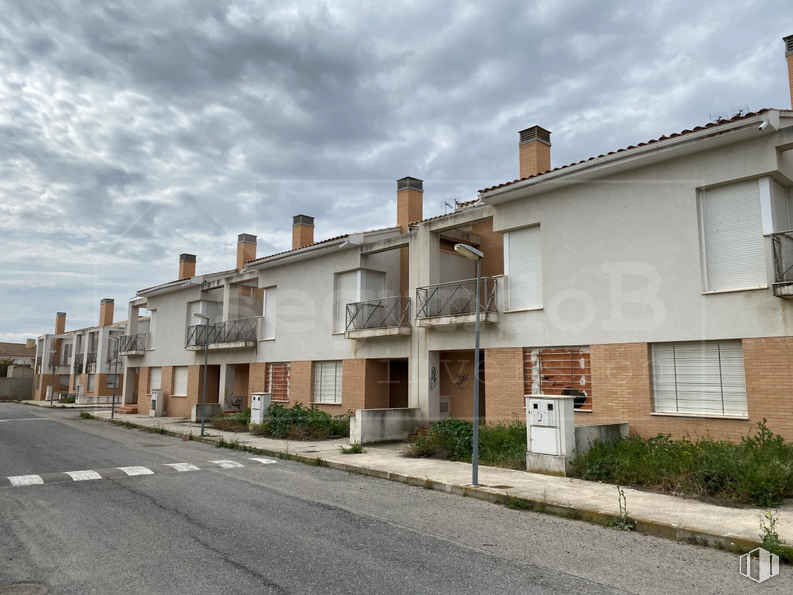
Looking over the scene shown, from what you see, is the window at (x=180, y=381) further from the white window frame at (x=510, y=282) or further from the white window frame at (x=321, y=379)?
the white window frame at (x=510, y=282)

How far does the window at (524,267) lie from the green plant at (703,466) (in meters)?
4.12

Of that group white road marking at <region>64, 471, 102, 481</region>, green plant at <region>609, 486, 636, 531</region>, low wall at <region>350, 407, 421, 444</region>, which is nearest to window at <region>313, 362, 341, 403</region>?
low wall at <region>350, 407, 421, 444</region>

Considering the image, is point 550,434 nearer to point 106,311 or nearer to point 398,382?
point 398,382

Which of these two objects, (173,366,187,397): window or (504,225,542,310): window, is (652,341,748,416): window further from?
(173,366,187,397): window

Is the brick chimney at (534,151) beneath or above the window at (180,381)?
above

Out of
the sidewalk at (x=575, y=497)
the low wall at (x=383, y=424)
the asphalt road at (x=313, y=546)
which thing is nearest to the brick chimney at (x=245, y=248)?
the low wall at (x=383, y=424)

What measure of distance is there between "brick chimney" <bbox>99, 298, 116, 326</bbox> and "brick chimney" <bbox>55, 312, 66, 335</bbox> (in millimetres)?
10832

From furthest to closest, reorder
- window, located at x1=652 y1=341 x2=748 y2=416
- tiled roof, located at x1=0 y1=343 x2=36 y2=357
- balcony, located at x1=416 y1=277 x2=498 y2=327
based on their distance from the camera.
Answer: tiled roof, located at x1=0 y1=343 x2=36 y2=357
balcony, located at x1=416 y1=277 x2=498 y2=327
window, located at x1=652 y1=341 x2=748 y2=416

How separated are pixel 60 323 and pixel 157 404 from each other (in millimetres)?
37681

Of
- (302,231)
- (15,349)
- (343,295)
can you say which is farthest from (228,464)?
(15,349)

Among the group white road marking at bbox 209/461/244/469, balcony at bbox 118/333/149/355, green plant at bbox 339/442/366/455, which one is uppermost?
balcony at bbox 118/333/149/355

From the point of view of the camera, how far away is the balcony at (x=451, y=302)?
14.3 meters

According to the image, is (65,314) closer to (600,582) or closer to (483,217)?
(483,217)

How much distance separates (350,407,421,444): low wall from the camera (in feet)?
48.6
